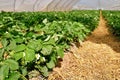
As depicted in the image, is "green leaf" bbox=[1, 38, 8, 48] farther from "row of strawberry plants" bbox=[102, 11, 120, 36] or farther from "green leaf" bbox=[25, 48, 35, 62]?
"row of strawberry plants" bbox=[102, 11, 120, 36]

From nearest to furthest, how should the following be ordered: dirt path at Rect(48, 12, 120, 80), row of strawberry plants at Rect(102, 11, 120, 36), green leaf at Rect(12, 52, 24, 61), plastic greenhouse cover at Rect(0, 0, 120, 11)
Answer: green leaf at Rect(12, 52, 24, 61) < dirt path at Rect(48, 12, 120, 80) < row of strawberry plants at Rect(102, 11, 120, 36) < plastic greenhouse cover at Rect(0, 0, 120, 11)

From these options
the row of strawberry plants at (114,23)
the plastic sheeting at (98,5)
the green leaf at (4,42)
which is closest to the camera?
the green leaf at (4,42)

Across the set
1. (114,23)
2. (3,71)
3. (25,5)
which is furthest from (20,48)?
(25,5)

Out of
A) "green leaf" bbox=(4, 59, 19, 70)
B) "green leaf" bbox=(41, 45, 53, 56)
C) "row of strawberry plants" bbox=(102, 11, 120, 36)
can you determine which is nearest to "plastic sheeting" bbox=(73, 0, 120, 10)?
"row of strawberry plants" bbox=(102, 11, 120, 36)

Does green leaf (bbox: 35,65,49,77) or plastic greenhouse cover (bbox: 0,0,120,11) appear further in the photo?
plastic greenhouse cover (bbox: 0,0,120,11)

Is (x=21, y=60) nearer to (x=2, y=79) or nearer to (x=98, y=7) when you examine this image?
(x=2, y=79)

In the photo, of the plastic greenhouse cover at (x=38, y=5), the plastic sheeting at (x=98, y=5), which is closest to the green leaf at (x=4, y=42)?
the plastic greenhouse cover at (x=38, y=5)

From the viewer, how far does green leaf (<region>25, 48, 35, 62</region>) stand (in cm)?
233

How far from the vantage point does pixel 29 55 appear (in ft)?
7.72

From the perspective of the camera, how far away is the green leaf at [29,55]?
233cm

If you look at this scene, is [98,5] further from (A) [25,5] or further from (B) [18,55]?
(B) [18,55]

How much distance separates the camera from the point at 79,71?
3.10m

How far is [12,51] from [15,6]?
1304 cm

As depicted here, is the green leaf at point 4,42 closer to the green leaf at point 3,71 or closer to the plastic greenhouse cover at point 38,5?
the green leaf at point 3,71
